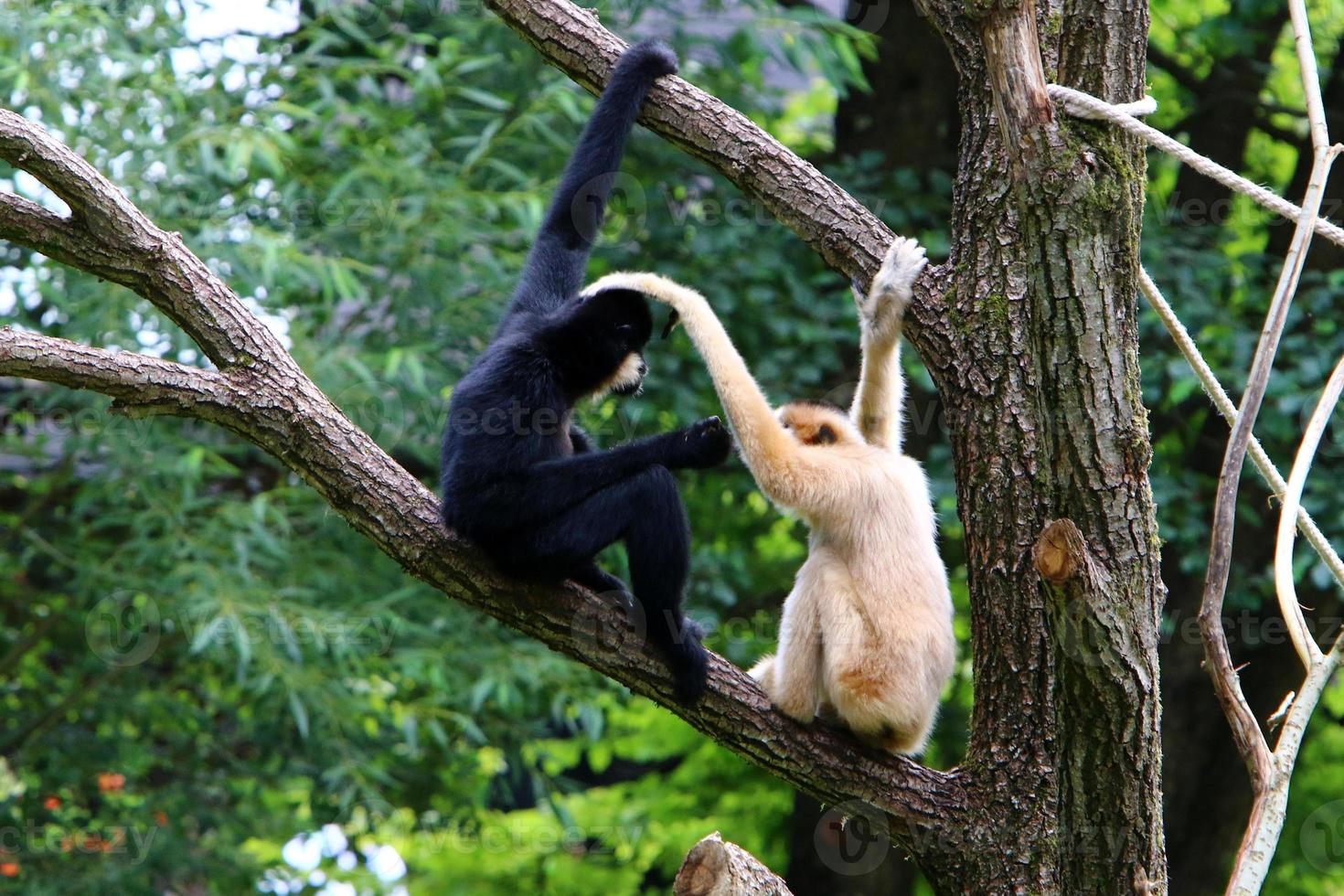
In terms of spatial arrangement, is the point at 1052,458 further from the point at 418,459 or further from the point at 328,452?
the point at 418,459

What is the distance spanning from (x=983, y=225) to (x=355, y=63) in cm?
513

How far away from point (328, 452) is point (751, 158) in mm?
1688

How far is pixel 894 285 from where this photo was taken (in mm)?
4133

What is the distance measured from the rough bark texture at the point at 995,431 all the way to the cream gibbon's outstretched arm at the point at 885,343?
88mm

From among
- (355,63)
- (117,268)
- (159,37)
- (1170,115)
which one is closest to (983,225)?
(117,268)

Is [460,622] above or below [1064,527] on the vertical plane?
below

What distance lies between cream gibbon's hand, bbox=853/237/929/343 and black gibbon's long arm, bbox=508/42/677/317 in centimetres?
108

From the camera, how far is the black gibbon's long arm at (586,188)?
4.55 metres

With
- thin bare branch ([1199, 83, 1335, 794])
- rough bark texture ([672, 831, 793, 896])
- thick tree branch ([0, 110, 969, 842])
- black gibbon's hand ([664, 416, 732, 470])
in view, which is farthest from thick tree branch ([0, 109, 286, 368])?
thin bare branch ([1199, 83, 1335, 794])

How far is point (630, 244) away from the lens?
28.9 ft

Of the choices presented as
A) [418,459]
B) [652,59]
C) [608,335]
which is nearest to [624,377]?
[608,335]

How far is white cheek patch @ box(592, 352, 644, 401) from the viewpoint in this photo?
500 centimetres

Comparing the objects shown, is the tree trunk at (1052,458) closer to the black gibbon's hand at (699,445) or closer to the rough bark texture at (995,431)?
the rough bark texture at (995,431)

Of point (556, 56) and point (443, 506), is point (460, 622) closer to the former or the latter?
point (443, 506)
